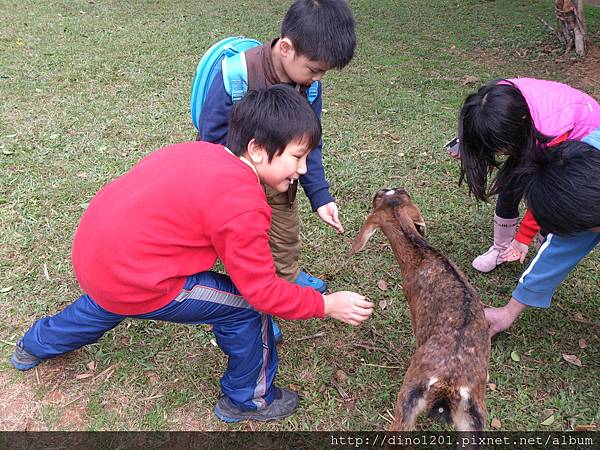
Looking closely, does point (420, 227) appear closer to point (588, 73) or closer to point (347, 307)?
point (347, 307)

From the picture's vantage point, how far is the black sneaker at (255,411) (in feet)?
8.86

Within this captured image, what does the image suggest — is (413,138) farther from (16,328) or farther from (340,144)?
(16,328)

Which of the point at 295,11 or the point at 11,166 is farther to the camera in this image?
the point at 11,166

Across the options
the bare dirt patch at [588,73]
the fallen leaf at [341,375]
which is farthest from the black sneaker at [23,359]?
the bare dirt patch at [588,73]

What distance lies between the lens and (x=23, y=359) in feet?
9.45

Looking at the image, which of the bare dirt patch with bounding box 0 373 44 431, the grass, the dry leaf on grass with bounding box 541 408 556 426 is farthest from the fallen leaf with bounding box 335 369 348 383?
the bare dirt patch with bounding box 0 373 44 431

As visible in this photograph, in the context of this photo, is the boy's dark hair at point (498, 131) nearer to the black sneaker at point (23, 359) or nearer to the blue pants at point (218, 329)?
the blue pants at point (218, 329)

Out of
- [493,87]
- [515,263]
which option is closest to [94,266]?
[493,87]

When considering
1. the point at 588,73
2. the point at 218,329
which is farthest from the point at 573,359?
the point at 588,73

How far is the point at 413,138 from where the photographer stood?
17.3 ft

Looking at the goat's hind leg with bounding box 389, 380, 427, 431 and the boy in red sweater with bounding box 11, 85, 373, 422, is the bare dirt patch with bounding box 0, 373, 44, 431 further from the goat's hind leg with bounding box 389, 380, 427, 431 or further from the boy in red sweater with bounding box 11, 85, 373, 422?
the goat's hind leg with bounding box 389, 380, 427, 431

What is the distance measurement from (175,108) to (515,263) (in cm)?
377

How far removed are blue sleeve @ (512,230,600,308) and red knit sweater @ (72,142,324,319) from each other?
1295 millimetres

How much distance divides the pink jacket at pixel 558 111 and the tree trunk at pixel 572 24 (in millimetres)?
4746
